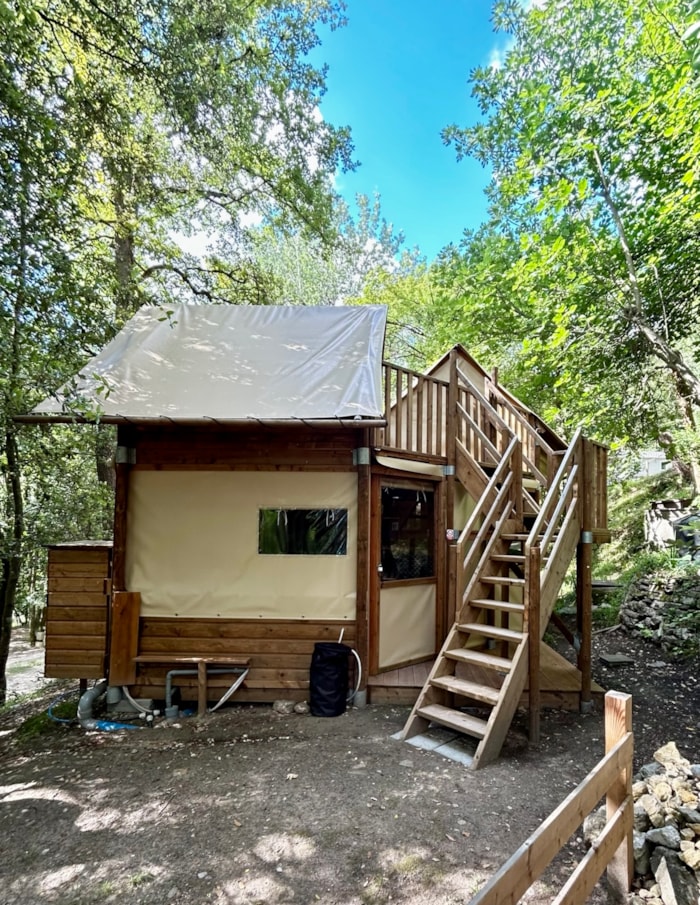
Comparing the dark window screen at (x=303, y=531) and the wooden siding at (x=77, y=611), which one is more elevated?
the dark window screen at (x=303, y=531)

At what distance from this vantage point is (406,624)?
561cm

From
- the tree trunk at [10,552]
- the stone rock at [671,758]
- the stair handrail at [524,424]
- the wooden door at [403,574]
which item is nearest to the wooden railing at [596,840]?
the stone rock at [671,758]

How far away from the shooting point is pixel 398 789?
3346 millimetres

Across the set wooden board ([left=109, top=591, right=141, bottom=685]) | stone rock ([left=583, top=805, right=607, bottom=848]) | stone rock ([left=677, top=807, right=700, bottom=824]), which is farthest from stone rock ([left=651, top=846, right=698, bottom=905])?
wooden board ([left=109, top=591, right=141, bottom=685])

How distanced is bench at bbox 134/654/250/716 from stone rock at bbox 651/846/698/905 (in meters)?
3.71

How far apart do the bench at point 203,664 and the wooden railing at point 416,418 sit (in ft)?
9.29

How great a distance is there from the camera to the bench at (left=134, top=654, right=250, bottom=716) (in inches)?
192

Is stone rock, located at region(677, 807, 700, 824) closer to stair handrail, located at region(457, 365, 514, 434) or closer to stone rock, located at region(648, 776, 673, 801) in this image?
stone rock, located at region(648, 776, 673, 801)

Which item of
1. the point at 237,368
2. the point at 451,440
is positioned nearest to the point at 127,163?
the point at 237,368

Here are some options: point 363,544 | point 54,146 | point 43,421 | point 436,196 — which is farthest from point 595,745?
point 436,196

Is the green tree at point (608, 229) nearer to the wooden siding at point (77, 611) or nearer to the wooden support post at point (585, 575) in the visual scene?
the wooden support post at point (585, 575)

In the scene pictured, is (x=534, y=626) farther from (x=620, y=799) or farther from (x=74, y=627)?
(x=74, y=627)

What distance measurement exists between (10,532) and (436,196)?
1496 cm

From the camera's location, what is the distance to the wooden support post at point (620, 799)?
2.33 m
